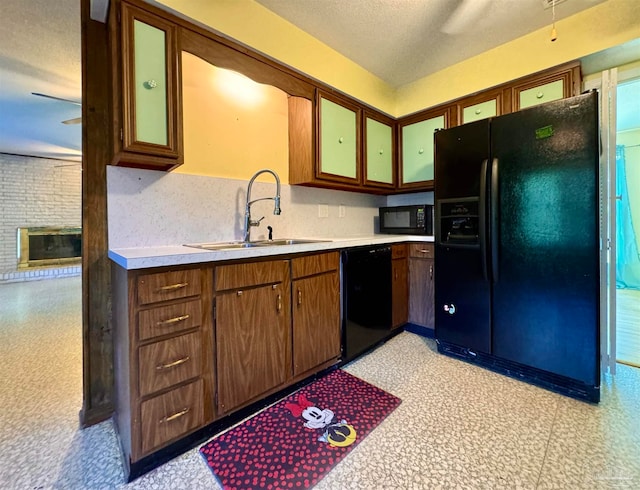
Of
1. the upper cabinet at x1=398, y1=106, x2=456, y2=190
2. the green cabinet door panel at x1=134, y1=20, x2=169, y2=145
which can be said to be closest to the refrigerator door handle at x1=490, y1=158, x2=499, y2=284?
the upper cabinet at x1=398, y1=106, x2=456, y2=190

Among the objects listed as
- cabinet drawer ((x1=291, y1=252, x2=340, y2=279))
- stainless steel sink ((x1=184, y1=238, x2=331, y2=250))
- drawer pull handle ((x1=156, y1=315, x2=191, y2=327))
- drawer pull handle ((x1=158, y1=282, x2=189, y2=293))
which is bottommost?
drawer pull handle ((x1=156, y1=315, x2=191, y2=327))

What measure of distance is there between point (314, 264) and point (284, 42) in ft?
5.41

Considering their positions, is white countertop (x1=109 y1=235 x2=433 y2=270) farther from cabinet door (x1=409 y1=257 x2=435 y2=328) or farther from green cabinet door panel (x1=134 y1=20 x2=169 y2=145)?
cabinet door (x1=409 y1=257 x2=435 y2=328)

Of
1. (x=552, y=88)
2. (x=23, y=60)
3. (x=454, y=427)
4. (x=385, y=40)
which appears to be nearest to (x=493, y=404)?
(x=454, y=427)

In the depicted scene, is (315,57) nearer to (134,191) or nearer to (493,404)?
(134,191)

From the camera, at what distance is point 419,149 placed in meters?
3.03

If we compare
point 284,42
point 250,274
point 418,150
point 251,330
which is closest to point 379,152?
point 418,150

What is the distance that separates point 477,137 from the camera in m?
2.01

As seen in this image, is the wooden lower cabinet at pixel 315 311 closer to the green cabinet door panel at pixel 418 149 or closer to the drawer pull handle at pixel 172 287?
the drawer pull handle at pixel 172 287

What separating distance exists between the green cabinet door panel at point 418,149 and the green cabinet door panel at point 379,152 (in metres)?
0.16

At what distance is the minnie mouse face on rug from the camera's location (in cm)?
139

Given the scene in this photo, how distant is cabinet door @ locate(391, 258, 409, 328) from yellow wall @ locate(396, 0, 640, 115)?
1674 mm

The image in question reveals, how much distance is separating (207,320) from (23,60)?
3256mm

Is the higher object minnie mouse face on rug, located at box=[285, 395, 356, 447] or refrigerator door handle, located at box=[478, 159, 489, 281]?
refrigerator door handle, located at box=[478, 159, 489, 281]
